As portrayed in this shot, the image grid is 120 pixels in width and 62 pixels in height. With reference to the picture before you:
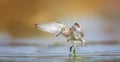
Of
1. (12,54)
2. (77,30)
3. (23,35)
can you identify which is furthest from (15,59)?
(77,30)

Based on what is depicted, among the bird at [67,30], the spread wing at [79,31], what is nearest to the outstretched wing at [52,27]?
the bird at [67,30]

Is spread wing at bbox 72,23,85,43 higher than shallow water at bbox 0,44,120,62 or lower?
higher

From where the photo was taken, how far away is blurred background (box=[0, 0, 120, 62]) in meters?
3.52

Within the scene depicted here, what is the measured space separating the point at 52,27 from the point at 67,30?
0.56ft

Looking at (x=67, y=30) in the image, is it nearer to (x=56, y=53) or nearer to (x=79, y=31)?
(x=79, y=31)

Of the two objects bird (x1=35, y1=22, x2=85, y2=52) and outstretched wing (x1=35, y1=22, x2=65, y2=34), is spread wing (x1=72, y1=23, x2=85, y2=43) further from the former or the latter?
outstretched wing (x1=35, y1=22, x2=65, y2=34)

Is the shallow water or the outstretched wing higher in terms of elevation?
the outstretched wing

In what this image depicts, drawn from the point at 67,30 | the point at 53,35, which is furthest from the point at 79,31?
the point at 53,35

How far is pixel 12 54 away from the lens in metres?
3.52

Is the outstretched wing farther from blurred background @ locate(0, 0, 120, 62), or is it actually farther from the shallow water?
the shallow water

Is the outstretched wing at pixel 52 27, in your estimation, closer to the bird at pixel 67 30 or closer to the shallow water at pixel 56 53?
the bird at pixel 67 30

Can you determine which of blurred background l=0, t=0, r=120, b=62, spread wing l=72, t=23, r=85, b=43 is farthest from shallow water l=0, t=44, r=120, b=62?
spread wing l=72, t=23, r=85, b=43

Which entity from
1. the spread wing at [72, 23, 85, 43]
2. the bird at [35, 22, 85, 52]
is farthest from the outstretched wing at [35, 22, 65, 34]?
the spread wing at [72, 23, 85, 43]

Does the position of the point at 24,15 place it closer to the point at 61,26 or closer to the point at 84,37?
the point at 61,26
